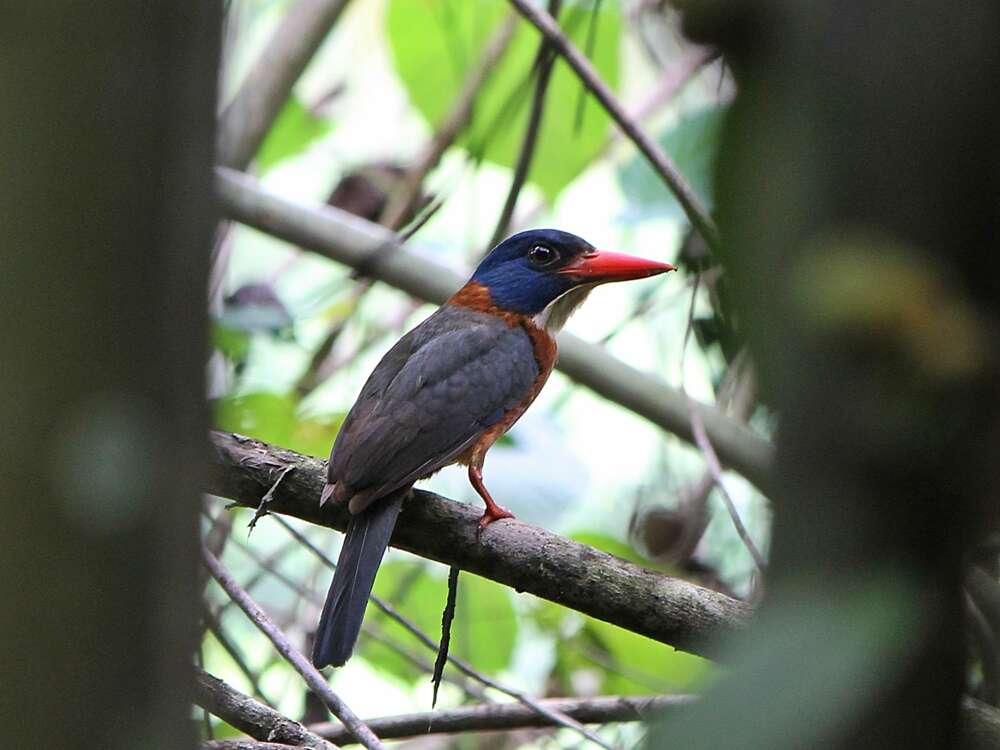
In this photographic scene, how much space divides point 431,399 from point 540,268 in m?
0.97

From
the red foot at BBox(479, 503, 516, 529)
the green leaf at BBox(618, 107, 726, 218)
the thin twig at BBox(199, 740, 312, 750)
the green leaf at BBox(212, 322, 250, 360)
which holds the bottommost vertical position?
the thin twig at BBox(199, 740, 312, 750)

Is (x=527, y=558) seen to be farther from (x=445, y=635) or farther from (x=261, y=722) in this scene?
(x=261, y=722)

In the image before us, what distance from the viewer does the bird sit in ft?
9.69

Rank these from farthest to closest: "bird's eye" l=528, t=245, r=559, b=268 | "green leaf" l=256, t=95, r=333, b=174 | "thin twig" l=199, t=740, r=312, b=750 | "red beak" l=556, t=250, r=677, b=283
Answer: "green leaf" l=256, t=95, r=333, b=174 < "bird's eye" l=528, t=245, r=559, b=268 < "red beak" l=556, t=250, r=677, b=283 < "thin twig" l=199, t=740, r=312, b=750

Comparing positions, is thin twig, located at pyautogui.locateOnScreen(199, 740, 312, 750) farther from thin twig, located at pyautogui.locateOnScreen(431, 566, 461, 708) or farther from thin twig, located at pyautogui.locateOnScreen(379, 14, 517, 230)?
thin twig, located at pyautogui.locateOnScreen(379, 14, 517, 230)

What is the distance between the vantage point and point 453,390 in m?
3.54

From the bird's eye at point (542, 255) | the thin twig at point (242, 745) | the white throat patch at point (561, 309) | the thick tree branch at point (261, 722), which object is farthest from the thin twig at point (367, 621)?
the bird's eye at point (542, 255)

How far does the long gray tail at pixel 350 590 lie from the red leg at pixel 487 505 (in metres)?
0.24

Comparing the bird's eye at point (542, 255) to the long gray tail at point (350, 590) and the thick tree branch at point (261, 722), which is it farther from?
the thick tree branch at point (261, 722)

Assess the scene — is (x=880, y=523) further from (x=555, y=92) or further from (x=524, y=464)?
(x=555, y=92)

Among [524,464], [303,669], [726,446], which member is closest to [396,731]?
[303,669]

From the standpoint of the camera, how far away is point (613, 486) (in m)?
5.63

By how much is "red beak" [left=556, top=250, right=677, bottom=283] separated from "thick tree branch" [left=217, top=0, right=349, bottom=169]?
1.11 meters

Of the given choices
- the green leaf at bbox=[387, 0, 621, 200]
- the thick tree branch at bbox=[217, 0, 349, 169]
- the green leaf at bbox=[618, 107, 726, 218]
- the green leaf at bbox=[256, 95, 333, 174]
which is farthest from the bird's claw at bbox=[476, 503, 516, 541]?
the green leaf at bbox=[256, 95, 333, 174]
